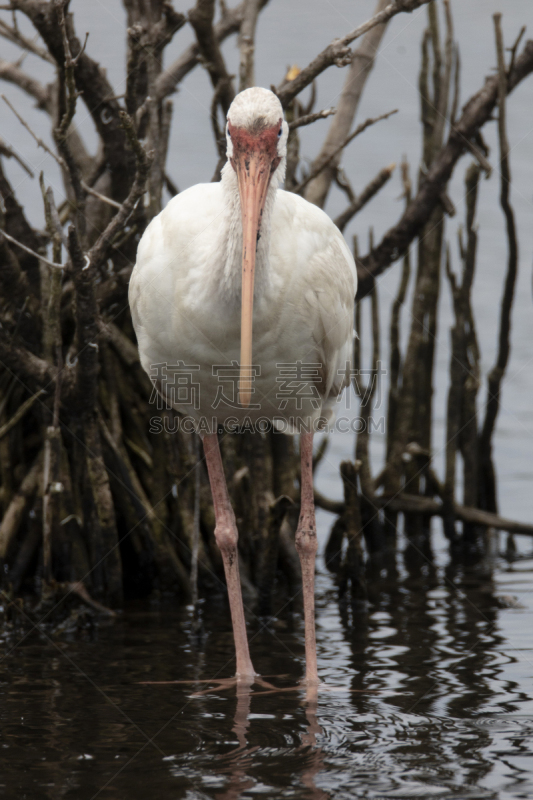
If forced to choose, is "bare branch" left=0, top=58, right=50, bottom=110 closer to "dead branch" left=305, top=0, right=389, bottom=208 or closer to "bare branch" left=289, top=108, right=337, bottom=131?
"dead branch" left=305, top=0, right=389, bottom=208

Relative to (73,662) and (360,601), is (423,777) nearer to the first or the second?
(73,662)

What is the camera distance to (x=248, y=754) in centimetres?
423

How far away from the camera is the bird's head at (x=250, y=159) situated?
4484mm

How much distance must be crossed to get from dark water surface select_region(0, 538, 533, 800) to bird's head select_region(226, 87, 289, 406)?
1.52 m

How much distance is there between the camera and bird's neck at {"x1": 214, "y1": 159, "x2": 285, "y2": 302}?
4.77 metres

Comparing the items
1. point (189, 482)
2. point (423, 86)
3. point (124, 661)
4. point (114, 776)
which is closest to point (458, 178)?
point (423, 86)

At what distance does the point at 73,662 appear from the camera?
548cm

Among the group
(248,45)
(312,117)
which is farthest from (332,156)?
(248,45)

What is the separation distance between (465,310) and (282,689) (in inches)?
139

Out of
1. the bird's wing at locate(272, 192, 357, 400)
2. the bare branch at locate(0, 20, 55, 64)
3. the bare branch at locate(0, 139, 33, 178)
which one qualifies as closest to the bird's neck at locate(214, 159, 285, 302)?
the bird's wing at locate(272, 192, 357, 400)

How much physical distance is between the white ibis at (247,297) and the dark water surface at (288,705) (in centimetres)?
36

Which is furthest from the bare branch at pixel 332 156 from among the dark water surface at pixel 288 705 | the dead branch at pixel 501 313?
the dark water surface at pixel 288 705

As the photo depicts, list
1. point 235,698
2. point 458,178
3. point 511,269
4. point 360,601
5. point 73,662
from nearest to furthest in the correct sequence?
point 235,698, point 73,662, point 360,601, point 511,269, point 458,178

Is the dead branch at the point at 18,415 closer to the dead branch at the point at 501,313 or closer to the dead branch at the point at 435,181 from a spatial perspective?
the dead branch at the point at 435,181
